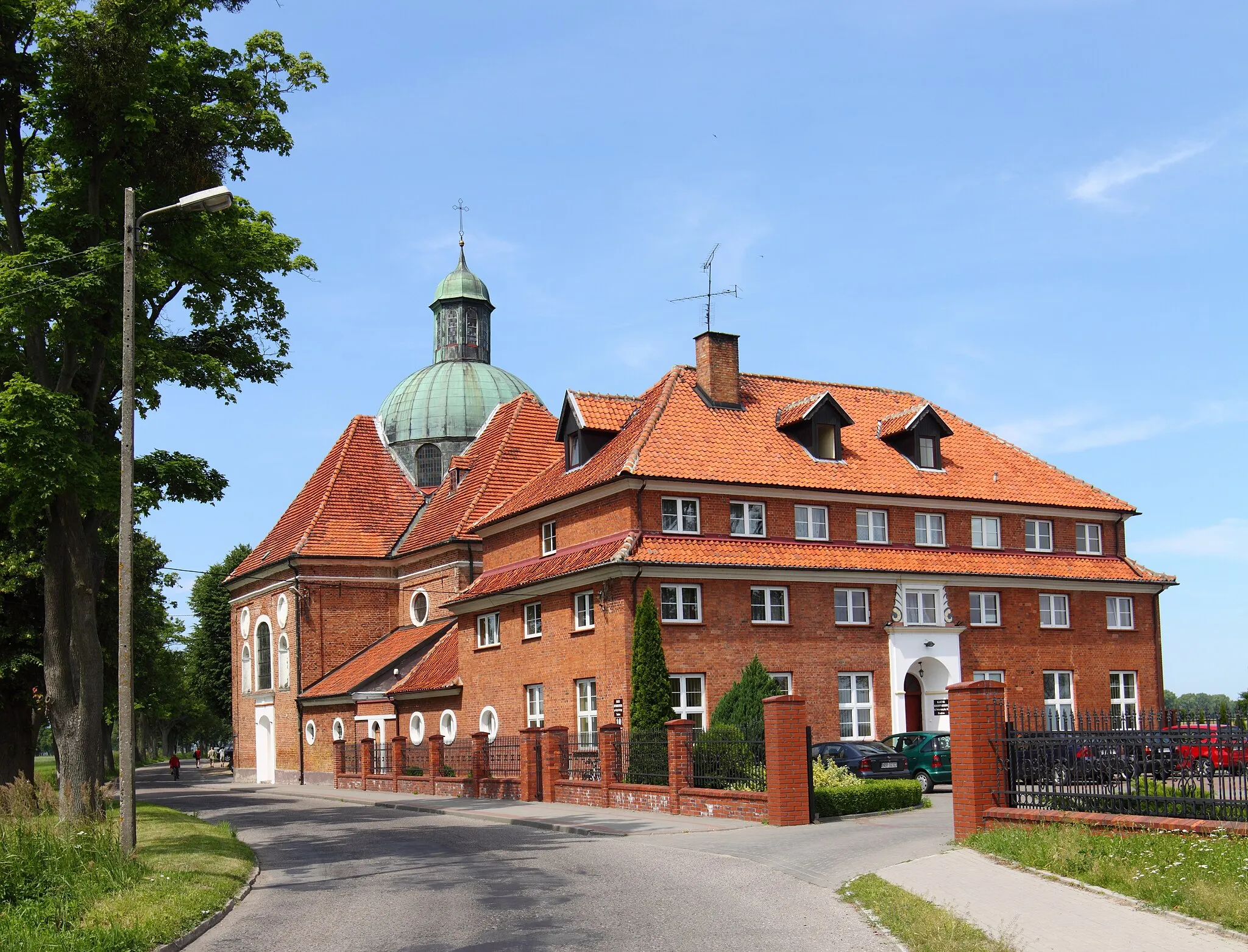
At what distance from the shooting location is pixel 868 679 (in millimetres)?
36062

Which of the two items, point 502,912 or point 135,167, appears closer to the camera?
point 502,912

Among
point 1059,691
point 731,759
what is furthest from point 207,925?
point 1059,691

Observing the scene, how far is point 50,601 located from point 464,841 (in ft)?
26.0

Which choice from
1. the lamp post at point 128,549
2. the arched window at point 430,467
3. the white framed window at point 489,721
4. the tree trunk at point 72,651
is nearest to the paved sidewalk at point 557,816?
the white framed window at point 489,721

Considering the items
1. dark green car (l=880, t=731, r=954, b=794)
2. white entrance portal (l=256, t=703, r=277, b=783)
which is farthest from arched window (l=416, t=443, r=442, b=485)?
dark green car (l=880, t=731, r=954, b=794)

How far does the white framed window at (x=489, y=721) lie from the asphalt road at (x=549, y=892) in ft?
44.2

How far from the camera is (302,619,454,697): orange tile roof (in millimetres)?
47344

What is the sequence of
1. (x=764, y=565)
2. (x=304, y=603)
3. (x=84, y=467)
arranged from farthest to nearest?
(x=304, y=603) → (x=764, y=565) → (x=84, y=467)

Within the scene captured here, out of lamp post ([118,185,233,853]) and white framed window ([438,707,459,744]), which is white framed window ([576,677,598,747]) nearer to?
white framed window ([438,707,459,744])

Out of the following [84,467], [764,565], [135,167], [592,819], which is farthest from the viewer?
[764,565]

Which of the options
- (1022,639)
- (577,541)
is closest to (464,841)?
(577,541)

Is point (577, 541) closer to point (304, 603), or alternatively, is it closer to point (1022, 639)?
point (1022, 639)

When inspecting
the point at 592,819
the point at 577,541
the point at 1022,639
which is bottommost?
the point at 592,819

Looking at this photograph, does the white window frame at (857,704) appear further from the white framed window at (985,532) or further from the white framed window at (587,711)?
the white framed window at (587,711)
